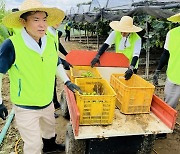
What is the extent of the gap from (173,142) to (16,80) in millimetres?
2606

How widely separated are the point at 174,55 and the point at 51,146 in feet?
6.81

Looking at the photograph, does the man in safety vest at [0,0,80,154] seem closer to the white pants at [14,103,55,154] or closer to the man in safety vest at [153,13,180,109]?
the white pants at [14,103,55,154]

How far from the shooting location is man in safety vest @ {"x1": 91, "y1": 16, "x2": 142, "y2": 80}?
4.13 m

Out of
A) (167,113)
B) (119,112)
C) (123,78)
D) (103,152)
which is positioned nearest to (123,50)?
(123,78)

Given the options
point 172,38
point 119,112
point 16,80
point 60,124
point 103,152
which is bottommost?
point 60,124

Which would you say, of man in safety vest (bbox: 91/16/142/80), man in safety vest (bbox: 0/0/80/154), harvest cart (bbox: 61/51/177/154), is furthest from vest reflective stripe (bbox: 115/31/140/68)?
man in safety vest (bbox: 0/0/80/154)

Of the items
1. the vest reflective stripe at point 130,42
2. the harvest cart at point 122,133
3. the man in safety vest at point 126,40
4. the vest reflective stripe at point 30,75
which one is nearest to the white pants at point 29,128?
the vest reflective stripe at point 30,75

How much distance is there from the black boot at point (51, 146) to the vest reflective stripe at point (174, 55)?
5.96 feet

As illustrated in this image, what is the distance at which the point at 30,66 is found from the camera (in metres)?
2.47

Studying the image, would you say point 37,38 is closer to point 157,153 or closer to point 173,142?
point 157,153

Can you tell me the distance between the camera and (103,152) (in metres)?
2.78

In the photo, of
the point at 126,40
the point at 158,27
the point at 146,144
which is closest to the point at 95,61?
the point at 126,40

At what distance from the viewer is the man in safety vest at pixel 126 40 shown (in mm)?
4133

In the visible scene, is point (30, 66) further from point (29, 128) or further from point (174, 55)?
point (174, 55)
